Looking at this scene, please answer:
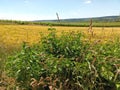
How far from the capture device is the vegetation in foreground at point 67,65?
5.09m

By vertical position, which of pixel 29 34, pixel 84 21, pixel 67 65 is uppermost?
pixel 67 65

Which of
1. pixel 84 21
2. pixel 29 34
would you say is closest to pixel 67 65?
pixel 29 34

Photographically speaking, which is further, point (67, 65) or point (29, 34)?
point (29, 34)

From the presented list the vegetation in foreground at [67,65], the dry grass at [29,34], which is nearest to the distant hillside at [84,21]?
the dry grass at [29,34]

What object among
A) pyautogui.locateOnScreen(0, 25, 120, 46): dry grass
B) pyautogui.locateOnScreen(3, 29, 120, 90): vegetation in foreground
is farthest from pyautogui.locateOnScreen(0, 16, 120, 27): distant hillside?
pyautogui.locateOnScreen(3, 29, 120, 90): vegetation in foreground

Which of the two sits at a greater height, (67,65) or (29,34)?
(67,65)

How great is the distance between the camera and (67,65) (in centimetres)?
512

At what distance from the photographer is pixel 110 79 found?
5.08m

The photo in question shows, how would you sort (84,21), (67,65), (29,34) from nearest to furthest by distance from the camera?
(67,65) < (29,34) < (84,21)

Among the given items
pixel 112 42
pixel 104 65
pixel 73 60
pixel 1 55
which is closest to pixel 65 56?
pixel 73 60

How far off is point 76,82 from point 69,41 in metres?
0.67

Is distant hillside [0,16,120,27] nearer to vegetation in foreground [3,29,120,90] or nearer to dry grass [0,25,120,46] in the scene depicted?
dry grass [0,25,120,46]

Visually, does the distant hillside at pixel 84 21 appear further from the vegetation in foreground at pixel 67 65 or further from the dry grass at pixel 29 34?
the vegetation in foreground at pixel 67 65

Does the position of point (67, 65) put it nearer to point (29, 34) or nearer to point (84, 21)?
point (29, 34)
